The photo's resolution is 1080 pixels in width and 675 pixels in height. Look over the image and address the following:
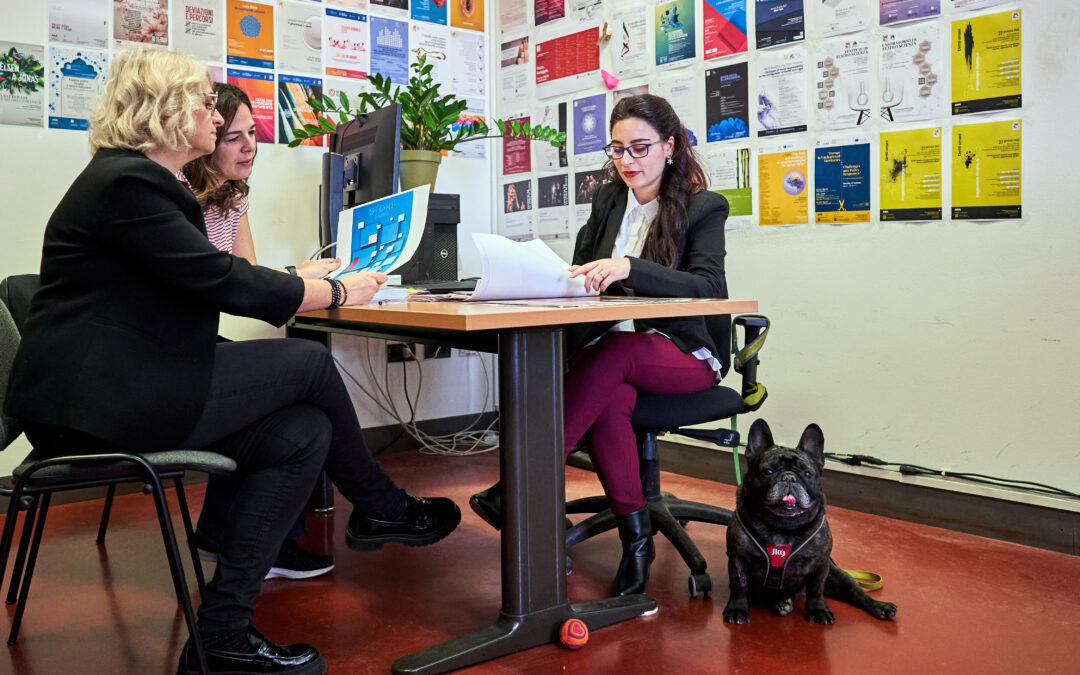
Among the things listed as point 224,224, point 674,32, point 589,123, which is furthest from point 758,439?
point 589,123

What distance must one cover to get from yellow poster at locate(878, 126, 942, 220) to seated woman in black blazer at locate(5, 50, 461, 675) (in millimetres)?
1575

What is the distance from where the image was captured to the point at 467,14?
12.2 feet

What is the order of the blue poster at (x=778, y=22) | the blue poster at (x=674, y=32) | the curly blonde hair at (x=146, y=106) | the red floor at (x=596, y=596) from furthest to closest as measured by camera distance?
the blue poster at (x=674, y=32) < the blue poster at (x=778, y=22) < the red floor at (x=596, y=596) < the curly blonde hair at (x=146, y=106)

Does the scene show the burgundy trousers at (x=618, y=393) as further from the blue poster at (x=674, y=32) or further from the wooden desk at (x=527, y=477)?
the blue poster at (x=674, y=32)

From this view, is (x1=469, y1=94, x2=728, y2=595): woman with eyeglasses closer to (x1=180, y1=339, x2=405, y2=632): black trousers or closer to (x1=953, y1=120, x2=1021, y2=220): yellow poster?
(x1=180, y1=339, x2=405, y2=632): black trousers

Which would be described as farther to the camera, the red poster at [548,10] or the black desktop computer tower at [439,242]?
the red poster at [548,10]

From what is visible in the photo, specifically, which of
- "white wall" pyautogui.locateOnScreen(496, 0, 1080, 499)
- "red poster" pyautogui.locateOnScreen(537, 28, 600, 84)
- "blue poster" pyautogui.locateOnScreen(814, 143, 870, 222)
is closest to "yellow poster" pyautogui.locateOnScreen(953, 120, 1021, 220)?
"white wall" pyautogui.locateOnScreen(496, 0, 1080, 499)

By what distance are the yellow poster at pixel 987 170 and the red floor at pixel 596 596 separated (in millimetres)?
865

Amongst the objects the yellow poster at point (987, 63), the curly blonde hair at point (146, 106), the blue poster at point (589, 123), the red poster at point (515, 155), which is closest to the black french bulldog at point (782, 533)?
the yellow poster at point (987, 63)

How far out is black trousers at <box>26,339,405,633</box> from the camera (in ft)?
4.83

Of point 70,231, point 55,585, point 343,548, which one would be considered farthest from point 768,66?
point 55,585

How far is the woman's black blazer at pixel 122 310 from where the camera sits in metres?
1.35

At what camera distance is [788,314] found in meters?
2.79

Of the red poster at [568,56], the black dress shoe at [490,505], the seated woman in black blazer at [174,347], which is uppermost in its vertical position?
the red poster at [568,56]
